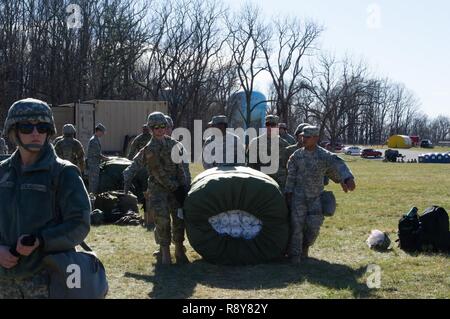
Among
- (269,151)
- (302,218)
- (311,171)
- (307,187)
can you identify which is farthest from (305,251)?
(269,151)

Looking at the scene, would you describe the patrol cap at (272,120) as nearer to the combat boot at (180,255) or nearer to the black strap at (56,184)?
the combat boot at (180,255)

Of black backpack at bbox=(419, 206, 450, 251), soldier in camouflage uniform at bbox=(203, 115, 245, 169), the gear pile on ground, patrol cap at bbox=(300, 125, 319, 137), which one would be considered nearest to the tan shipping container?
the gear pile on ground

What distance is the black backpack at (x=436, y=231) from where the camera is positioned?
8320mm

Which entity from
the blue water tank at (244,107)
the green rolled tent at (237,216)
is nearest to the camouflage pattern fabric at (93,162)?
the green rolled tent at (237,216)

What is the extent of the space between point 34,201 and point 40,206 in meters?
0.04

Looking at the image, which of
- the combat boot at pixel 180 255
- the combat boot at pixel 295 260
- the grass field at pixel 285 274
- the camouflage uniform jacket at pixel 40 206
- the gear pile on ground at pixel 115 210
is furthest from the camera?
the gear pile on ground at pixel 115 210

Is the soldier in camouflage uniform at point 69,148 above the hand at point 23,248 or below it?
above

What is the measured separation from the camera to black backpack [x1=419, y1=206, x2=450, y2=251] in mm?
8320

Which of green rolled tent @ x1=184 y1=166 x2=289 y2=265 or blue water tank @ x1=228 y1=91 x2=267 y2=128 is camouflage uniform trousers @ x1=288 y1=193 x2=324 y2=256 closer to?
green rolled tent @ x1=184 y1=166 x2=289 y2=265

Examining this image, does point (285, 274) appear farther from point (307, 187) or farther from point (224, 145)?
point (224, 145)

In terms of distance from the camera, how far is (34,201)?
3.10 meters

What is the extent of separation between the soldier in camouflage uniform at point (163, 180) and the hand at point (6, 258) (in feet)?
15.0

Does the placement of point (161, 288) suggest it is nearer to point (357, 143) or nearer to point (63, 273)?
point (63, 273)

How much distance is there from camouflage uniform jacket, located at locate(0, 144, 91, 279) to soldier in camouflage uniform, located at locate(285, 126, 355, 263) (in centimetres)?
484
